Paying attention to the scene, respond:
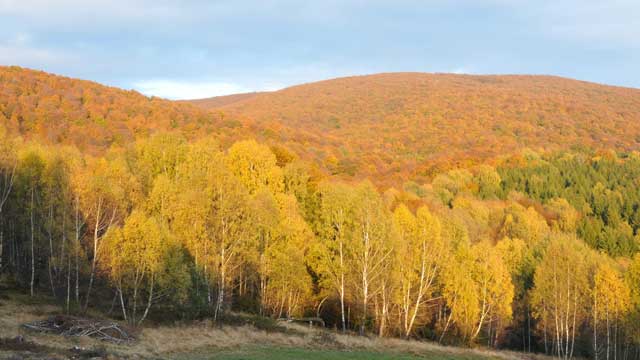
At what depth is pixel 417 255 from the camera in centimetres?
4928

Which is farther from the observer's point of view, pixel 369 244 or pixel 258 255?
pixel 369 244

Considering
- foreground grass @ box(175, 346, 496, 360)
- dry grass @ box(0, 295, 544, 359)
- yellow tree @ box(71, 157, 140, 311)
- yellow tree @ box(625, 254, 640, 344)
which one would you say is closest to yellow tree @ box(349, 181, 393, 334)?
dry grass @ box(0, 295, 544, 359)

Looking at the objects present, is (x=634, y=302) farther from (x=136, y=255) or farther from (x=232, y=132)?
(x=232, y=132)

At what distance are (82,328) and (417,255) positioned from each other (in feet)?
99.1

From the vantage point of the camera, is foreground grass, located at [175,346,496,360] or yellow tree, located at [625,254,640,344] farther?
yellow tree, located at [625,254,640,344]

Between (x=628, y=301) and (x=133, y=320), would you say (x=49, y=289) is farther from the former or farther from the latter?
(x=628, y=301)

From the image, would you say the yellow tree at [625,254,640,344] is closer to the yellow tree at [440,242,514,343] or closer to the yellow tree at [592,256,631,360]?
the yellow tree at [592,256,631,360]

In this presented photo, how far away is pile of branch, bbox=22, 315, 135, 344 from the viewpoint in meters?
26.6

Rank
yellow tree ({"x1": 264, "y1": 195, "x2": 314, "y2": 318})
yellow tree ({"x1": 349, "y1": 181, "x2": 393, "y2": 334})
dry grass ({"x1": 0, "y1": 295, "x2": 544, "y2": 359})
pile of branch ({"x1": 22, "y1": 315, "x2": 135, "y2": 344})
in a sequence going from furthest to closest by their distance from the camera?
yellow tree ({"x1": 349, "y1": 181, "x2": 393, "y2": 334}) → yellow tree ({"x1": 264, "y1": 195, "x2": 314, "y2": 318}) → pile of branch ({"x1": 22, "y1": 315, "x2": 135, "y2": 344}) → dry grass ({"x1": 0, "y1": 295, "x2": 544, "y2": 359})

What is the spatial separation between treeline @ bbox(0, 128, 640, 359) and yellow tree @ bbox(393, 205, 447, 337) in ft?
0.48

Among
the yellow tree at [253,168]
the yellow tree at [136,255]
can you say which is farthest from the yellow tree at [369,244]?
the yellow tree at [136,255]

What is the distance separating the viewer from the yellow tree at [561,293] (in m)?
55.8

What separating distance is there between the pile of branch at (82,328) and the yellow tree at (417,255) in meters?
25.3


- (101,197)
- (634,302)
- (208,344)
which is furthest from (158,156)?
(634,302)
